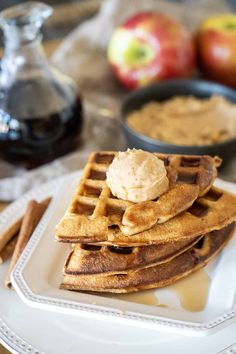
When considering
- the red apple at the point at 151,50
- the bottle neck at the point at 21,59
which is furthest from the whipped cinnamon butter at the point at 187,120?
the bottle neck at the point at 21,59

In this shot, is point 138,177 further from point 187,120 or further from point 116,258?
point 187,120

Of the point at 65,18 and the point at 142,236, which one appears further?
the point at 65,18

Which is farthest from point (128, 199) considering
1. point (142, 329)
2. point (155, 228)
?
point (142, 329)

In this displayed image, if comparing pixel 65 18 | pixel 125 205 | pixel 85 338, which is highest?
pixel 125 205

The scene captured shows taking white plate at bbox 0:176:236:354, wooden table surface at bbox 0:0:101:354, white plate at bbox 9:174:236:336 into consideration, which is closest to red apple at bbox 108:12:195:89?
wooden table surface at bbox 0:0:101:354

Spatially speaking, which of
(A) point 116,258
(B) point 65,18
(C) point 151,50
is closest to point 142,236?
(A) point 116,258

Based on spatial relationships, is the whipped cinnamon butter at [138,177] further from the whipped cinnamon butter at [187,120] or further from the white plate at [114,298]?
the whipped cinnamon butter at [187,120]

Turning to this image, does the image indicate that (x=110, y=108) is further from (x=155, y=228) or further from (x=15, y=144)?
(x=155, y=228)

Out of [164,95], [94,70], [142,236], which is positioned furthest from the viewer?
[94,70]
